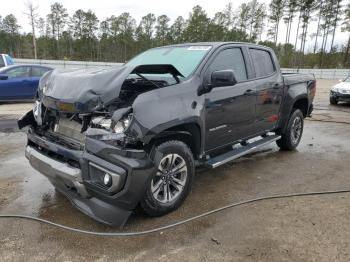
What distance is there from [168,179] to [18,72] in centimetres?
1038

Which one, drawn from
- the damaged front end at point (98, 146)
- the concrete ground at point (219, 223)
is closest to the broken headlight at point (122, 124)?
the damaged front end at point (98, 146)

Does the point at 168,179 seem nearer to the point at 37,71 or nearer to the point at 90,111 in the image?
the point at 90,111

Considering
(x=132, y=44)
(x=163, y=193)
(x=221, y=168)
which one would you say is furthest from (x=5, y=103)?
(x=132, y=44)

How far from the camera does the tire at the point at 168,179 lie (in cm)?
330

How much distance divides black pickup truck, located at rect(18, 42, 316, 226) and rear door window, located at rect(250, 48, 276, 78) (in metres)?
0.32

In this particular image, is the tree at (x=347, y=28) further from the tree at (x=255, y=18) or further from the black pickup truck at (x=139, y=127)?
the black pickup truck at (x=139, y=127)

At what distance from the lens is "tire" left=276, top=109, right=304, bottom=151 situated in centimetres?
604

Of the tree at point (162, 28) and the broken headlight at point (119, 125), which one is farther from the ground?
the tree at point (162, 28)

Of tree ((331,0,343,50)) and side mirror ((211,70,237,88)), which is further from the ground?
tree ((331,0,343,50))

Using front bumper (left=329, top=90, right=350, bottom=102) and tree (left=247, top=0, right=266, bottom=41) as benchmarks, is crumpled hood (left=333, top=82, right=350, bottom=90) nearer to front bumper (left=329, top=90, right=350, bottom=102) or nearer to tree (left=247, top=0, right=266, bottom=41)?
front bumper (left=329, top=90, right=350, bottom=102)

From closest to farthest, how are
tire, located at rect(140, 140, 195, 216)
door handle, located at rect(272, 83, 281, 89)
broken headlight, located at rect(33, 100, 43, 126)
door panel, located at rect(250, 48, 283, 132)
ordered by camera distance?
tire, located at rect(140, 140, 195, 216) < broken headlight, located at rect(33, 100, 43, 126) < door panel, located at rect(250, 48, 283, 132) < door handle, located at rect(272, 83, 281, 89)

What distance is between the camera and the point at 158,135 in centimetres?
327

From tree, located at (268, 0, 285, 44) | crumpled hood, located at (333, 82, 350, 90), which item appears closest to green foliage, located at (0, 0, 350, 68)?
tree, located at (268, 0, 285, 44)

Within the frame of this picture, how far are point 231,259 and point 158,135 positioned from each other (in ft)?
4.27
